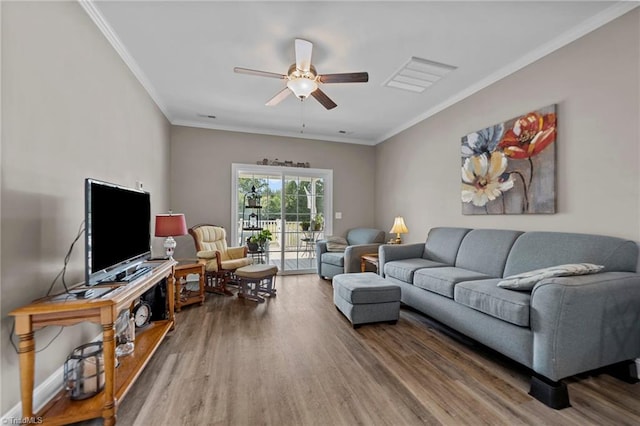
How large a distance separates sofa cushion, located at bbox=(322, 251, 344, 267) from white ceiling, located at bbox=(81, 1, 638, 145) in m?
2.48

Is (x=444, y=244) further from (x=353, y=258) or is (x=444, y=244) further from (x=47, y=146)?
(x=47, y=146)

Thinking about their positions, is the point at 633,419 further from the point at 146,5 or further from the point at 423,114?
the point at 146,5

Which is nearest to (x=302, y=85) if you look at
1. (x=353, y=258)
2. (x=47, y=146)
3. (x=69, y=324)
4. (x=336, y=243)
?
(x=47, y=146)

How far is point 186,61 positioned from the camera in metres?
2.80

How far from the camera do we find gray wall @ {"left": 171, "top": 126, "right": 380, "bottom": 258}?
181 inches

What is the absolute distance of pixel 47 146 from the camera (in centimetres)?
164

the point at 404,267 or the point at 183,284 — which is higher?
the point at 404,267

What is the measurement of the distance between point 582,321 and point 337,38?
9.07 ft

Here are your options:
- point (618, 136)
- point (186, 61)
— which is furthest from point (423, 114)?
point (186, 61)

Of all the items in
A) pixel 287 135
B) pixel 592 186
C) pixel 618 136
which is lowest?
pixel 592 186

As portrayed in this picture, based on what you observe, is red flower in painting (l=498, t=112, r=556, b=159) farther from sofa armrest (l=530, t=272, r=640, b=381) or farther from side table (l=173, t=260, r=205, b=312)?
side table (l=173, t=260, r=205, b=312)

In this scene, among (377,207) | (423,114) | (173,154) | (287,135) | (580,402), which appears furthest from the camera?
(377,207)

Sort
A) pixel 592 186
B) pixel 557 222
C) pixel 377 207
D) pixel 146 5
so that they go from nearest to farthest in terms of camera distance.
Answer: pixel 146 5 < pixel 592 186 < pixel 557 222 < pixel 377 207

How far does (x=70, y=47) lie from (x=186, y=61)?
1108 millimetres
